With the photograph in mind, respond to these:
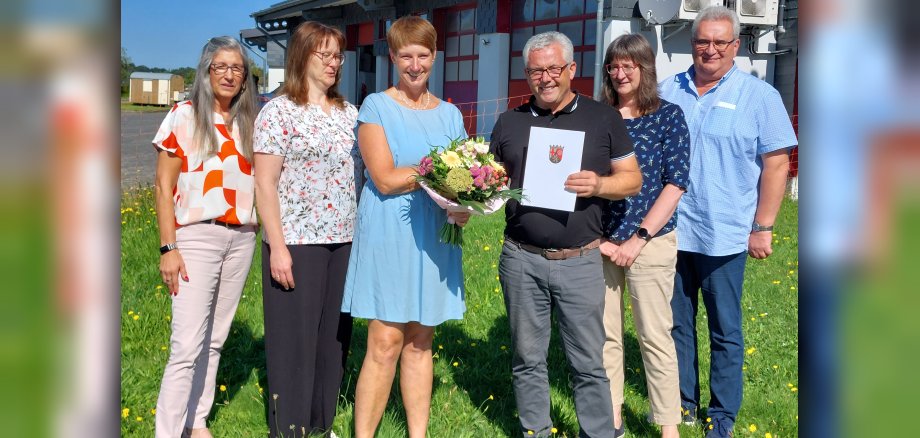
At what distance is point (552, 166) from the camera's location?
3115mm

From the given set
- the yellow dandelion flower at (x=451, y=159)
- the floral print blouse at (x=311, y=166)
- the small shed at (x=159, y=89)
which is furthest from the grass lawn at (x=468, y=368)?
the small shed at (x=159, y=89)

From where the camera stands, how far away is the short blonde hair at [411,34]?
3.11 meters

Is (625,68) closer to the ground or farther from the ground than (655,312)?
farther from the ground

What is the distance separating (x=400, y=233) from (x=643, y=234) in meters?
1.12

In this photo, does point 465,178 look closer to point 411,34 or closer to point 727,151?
point 411,34

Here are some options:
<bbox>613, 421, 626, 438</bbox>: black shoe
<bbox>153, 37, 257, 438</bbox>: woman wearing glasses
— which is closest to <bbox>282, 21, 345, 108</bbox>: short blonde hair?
<bbox>153, 37, 257, 438</bbox>: woman wearing glasses

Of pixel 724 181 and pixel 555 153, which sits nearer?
pixel 555 153

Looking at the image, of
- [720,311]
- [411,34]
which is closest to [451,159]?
[411,34]

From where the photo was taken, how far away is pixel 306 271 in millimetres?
3404

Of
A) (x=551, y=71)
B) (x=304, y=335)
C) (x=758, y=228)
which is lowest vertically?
(x=304, y=335)
